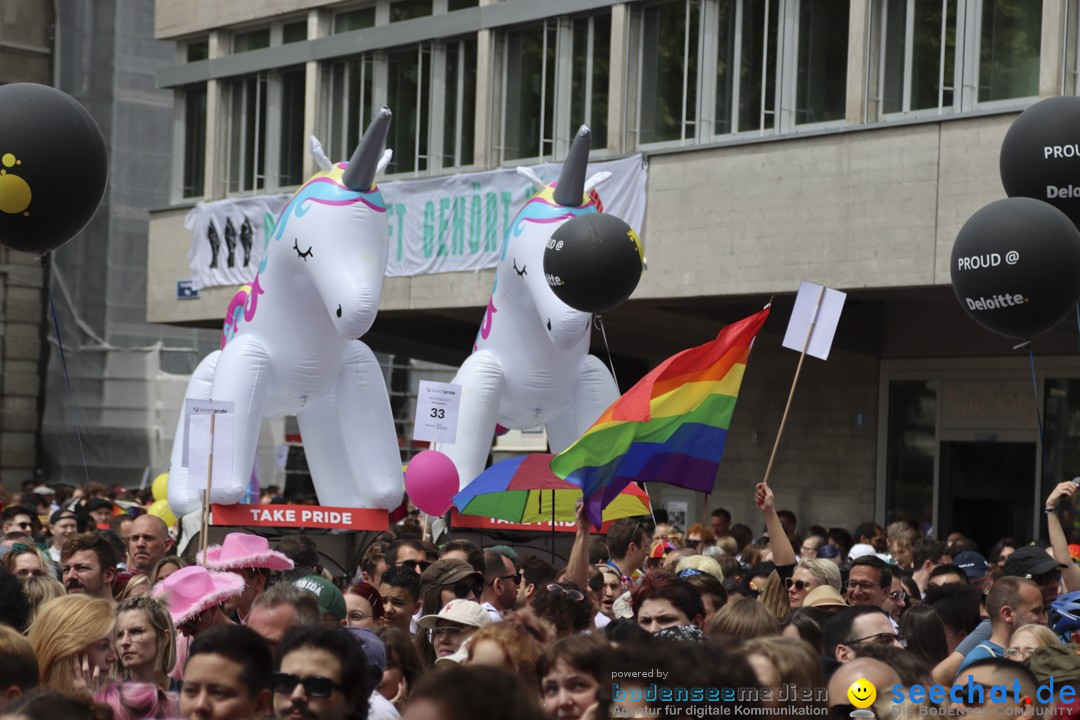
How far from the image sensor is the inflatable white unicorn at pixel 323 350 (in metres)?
12.6

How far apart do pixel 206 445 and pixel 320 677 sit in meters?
7.27

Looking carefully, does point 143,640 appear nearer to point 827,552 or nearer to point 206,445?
point 206,445

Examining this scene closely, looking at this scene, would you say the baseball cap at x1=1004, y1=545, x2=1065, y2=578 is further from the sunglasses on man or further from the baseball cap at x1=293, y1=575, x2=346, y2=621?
the sunglasses on man

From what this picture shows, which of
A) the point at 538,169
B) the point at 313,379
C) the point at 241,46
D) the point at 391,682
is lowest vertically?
the point at 391,682

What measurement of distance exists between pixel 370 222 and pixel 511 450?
17143 millimetres

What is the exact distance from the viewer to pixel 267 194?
25688mm

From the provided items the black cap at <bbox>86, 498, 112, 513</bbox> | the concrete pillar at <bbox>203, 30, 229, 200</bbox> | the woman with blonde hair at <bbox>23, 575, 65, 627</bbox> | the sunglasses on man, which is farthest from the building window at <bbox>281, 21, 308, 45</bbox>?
the sunglasses on man

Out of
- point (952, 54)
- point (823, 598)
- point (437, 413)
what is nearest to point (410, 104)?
point (952, 54)

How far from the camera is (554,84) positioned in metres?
22.4

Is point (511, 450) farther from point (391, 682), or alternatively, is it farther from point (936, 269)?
point (391, 682)

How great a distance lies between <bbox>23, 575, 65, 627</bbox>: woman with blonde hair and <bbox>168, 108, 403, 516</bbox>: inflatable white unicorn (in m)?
5.45

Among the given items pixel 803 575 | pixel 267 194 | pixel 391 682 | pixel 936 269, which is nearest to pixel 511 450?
pixel 267 194

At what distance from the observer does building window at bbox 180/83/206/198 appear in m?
27.6

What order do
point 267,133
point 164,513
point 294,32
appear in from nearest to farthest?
1. point 164,513
2. point 294,32
3. point 267,133
